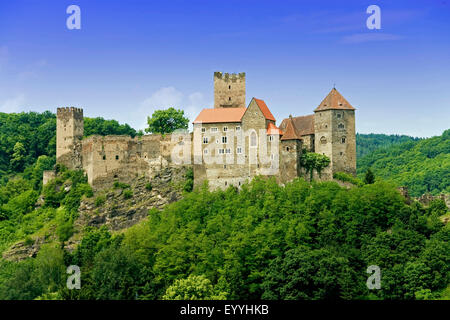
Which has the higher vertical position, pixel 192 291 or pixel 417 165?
pixel 417 165

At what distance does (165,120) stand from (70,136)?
1052 centimetres

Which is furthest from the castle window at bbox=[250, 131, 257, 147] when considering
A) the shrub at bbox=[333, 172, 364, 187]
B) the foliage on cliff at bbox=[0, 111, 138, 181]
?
the foliage on cliff at bbox=[0, 111, 138, 181]

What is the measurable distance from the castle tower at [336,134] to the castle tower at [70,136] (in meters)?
25.0

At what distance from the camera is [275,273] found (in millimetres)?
52188

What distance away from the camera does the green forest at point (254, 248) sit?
51.5 meters

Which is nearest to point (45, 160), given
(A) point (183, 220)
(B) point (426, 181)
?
(A) point (183, 220)

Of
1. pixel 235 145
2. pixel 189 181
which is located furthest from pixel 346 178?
pixel 189 181

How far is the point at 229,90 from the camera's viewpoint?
69250mm

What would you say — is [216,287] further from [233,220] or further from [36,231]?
[36,231]

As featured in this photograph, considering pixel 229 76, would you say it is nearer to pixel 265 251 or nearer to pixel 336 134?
pixel 336 134

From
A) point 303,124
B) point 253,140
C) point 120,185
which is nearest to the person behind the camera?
point 253,140

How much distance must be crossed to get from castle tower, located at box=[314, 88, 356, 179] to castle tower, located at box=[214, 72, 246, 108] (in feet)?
26.9

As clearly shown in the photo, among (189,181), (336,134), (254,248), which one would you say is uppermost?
(336,134)
